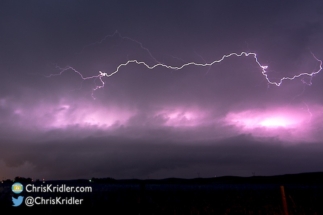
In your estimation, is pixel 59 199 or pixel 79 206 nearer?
pixel 59 199

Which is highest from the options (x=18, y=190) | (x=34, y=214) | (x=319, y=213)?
(x=18, y=190)

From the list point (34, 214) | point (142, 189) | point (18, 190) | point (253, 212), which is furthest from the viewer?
point (253, 212)

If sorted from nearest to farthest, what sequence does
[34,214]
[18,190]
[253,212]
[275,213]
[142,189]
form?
[142,189] → [18,190] → [34,214] → [275,213] → [253,212]

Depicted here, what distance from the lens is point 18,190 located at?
12.8 metres

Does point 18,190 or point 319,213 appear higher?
point 18,190

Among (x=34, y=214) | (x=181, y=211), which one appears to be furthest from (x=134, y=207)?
(x=34, y=214)

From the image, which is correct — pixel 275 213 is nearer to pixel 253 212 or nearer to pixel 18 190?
pixel 253 212

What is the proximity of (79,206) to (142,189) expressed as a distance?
20.1 ft

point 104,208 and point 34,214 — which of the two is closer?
point 34,214

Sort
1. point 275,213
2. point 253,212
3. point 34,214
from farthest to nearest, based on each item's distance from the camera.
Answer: point 253,212 → point 275,213 → point 34,214

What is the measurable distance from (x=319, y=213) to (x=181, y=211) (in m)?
6.85

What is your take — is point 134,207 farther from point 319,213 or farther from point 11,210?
point 319,213

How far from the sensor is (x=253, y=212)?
1642 cm

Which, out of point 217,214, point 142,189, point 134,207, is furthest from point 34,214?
point 217,214
